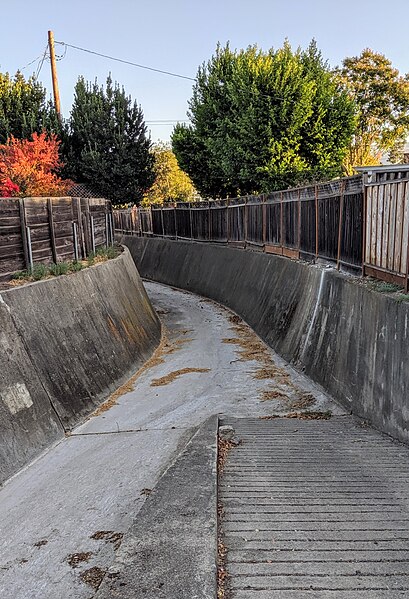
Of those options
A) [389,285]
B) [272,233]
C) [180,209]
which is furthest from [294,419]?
[180,209]

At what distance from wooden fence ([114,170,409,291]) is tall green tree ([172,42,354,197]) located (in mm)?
3150

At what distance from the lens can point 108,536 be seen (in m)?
4.45

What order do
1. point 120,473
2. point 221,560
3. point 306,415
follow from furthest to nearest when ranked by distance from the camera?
1. point 306,415
2. point 120,473
3. point 221,560

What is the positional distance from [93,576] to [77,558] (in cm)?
36

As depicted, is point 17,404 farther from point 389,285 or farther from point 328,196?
point 328,196

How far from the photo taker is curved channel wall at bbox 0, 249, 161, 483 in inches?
255

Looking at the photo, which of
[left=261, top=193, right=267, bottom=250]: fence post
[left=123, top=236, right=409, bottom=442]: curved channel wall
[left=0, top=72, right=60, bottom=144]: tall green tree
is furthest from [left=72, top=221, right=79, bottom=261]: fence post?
[left=0, top=72, right=60, bottom=144]: tall green tree

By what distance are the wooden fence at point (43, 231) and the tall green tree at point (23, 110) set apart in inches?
625

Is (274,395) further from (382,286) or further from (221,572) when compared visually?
(221,572)

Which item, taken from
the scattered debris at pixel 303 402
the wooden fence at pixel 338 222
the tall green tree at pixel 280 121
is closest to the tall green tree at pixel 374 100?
the tall green tree at pixel 280 121

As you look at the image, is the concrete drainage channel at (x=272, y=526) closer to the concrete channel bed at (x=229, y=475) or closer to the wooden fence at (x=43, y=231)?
the concrete channel bed at (x=229, y=475)

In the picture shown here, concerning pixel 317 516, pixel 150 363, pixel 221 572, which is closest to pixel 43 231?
pixel 150 363

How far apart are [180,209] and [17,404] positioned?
69.0 feet

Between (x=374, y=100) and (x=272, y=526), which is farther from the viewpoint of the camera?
(x=374, y=100)
